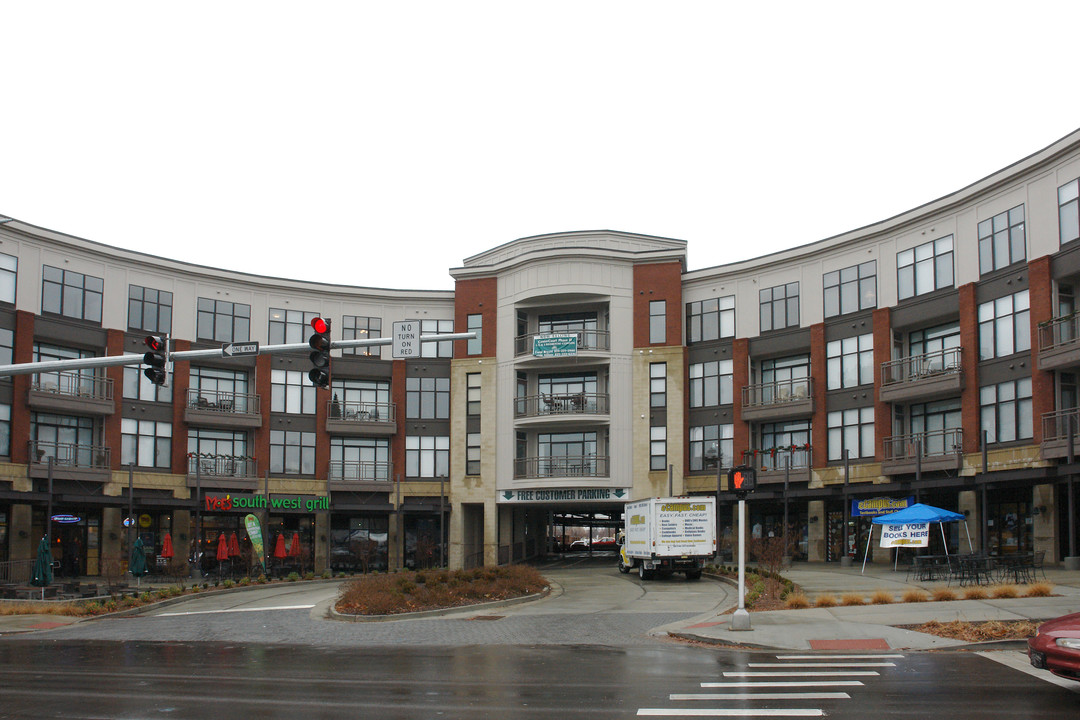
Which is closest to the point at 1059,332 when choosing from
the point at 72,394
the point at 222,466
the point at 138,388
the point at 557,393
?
the point at 557,393

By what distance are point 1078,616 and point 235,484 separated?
143 feet

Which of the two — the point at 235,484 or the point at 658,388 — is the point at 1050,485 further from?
the point at 235,484

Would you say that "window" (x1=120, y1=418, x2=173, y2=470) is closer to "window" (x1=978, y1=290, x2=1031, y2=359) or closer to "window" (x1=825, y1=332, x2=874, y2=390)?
"window" (x1=825, y1=332, x2=874, y2=390)

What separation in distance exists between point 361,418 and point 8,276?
18.3 m

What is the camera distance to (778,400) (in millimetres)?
48781

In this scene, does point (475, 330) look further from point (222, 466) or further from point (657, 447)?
point (222, 466)

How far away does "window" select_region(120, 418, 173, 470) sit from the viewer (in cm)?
4797

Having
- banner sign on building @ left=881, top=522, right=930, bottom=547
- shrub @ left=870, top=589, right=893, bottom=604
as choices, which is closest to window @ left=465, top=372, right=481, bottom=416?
banner sign on building @ left=881, top=522, right=930, bottom=547

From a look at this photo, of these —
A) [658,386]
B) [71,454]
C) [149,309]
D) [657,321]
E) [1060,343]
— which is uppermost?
[149,309]

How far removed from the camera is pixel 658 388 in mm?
51469

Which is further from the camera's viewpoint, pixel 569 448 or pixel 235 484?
pixel 569 448

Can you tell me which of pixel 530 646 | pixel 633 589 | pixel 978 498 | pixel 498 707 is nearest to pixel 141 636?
pixel 530 646

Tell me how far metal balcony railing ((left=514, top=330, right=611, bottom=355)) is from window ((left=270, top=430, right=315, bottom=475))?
38.8 feet

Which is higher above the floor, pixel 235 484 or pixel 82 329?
pixel 82 329
